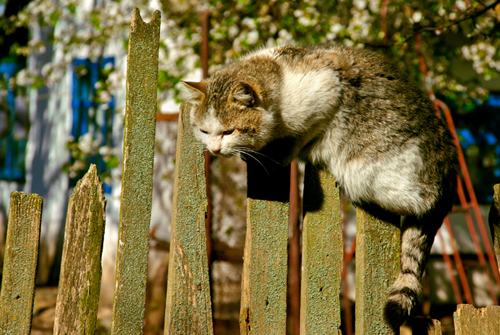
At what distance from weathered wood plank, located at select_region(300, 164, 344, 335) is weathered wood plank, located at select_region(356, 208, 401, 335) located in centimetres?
9

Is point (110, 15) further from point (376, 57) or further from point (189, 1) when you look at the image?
point (376, 57)

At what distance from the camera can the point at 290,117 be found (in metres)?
2.07

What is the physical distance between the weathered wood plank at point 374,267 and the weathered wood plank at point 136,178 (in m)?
0.80

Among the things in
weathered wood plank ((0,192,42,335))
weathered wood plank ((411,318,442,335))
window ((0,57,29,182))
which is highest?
window ((0,57,29,182))

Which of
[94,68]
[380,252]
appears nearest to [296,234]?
[380,252]

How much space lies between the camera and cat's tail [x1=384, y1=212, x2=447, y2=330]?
1580mm

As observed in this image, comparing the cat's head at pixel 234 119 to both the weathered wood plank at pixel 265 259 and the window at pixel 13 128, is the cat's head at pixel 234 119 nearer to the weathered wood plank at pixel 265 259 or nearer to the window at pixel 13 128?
the weathered wood plank at pixel 265 259

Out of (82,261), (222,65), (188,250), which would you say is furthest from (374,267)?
(222,65)

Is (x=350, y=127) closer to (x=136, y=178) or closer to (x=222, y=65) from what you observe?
(x=136, y=178)

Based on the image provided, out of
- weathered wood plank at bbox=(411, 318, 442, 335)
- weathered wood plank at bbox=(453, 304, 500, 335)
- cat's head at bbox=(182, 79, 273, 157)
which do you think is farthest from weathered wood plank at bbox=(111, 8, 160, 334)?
weathered wood plank at bbox=(453, 304, 500, 335)

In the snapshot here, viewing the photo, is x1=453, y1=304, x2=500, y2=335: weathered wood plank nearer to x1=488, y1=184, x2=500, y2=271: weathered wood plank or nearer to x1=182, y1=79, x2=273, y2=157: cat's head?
x1=488, y1=184, x2=500, y2=271: weathered wood plank

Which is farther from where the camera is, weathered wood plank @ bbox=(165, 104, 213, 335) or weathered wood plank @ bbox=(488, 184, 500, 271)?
weathered wood plank @ bbox=(488, 184, 500, 271)

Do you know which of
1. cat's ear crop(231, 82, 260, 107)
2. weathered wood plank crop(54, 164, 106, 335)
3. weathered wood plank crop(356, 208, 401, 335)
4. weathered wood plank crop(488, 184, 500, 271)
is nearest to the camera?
weathered wood plank crop(54, 164, 106, 335)

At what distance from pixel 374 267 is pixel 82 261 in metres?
1.05
